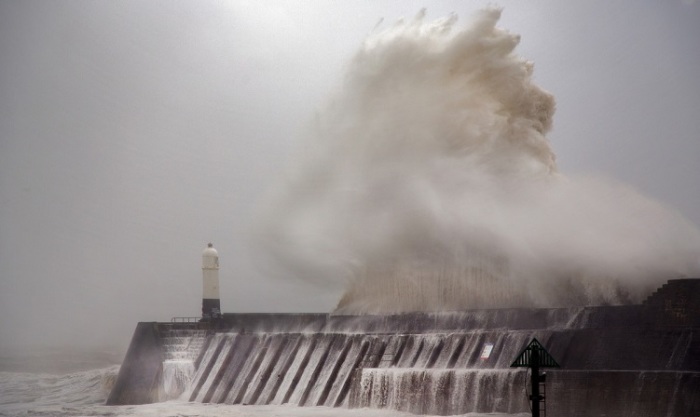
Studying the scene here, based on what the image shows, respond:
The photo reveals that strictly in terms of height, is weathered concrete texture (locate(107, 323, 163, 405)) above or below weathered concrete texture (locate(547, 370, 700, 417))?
above

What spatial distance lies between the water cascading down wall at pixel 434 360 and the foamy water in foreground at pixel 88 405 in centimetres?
70

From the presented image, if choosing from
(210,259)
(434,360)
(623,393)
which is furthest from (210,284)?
(623,393)

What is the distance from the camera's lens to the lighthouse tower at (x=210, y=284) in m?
37.1

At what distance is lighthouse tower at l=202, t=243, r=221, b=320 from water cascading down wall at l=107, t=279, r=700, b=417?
3.50 feet

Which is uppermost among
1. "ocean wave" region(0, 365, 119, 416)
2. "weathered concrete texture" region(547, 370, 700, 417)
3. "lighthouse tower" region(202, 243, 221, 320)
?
"lighthouse tower" region(202, 243, 221, 320)

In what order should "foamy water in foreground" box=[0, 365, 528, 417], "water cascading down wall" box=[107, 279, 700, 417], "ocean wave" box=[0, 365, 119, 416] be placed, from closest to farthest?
"water cascading down wall" box=[107, 279, 700, 417] < "foamy water in foreground" box=[0, 365, 528, 417] < "ocean wave" box=[0, 365, 119, 416]

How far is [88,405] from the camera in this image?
3509 cm

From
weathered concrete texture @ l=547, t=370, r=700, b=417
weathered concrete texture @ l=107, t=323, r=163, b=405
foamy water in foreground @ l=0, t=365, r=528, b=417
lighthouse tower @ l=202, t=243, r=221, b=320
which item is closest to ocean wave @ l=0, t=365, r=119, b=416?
foamy water in foreground @ l=0, t=365, r=528, b=417

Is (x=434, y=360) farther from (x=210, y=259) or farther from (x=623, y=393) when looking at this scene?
(x=210, y=259)

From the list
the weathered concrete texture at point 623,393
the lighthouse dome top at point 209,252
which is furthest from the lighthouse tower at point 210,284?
the weathered concrete texture at point 623,393

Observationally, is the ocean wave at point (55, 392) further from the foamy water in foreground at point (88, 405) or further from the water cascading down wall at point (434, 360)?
the water cascading down wall at point (434, 360)

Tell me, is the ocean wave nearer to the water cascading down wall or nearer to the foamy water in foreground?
the foamy water in foreground

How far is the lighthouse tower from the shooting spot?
37094 millimetres

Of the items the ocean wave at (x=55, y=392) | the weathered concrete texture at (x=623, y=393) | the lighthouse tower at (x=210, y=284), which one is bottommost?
the weathered concrete texture at (x=623, y=393)
